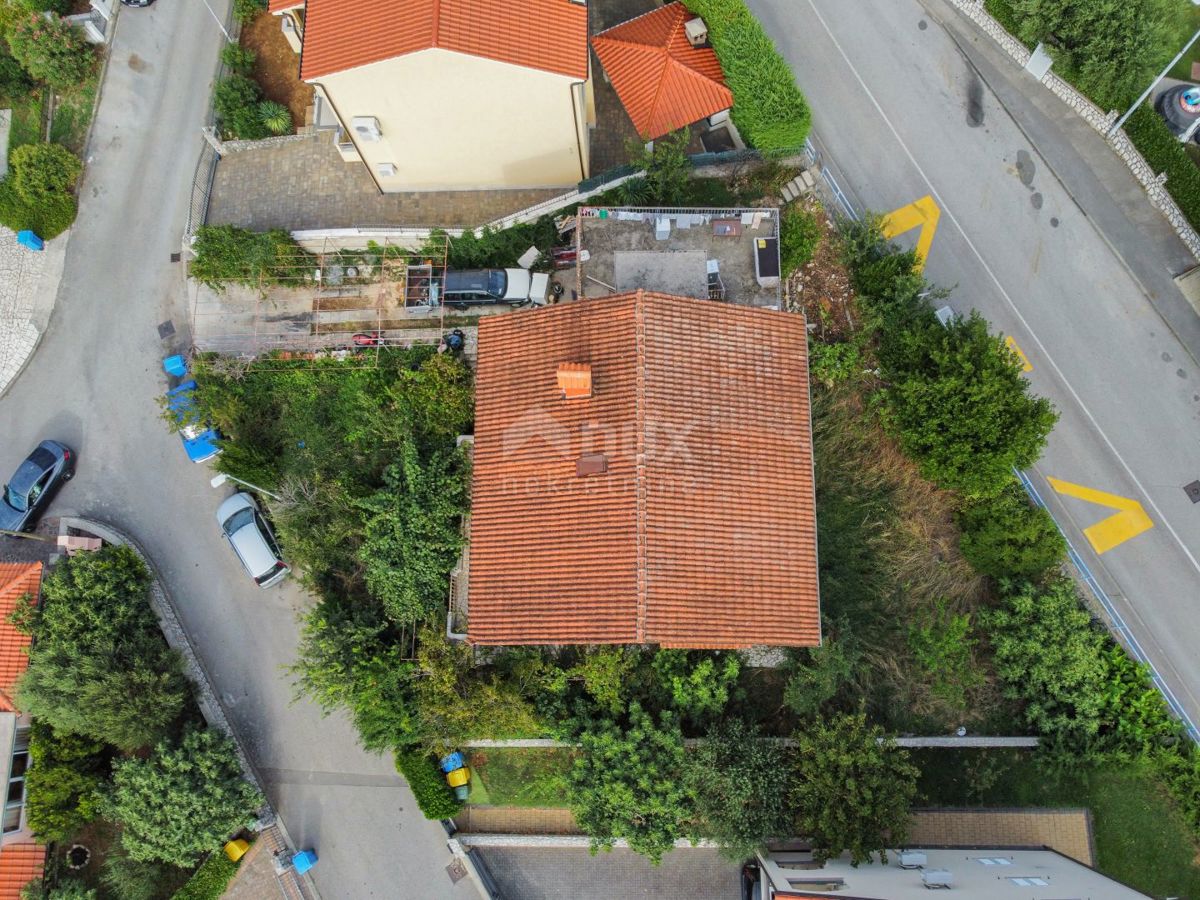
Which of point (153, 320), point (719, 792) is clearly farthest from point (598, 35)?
point (719, 792)

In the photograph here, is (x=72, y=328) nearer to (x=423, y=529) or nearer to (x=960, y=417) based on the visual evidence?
(x=423, y=529)

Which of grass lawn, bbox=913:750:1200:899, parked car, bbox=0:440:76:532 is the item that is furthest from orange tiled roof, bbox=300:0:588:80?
grass lawn, bbox=913:750:1200:899

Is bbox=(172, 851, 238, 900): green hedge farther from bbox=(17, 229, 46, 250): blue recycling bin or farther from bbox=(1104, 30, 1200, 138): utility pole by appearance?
bbox=(1104, 30, 1200, 138): utility pole

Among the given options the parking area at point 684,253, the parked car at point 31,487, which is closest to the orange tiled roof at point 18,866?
the parked car at point 31,487

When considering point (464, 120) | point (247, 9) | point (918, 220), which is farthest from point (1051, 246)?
point (247, 9)

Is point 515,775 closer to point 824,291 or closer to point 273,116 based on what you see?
point 824,291
